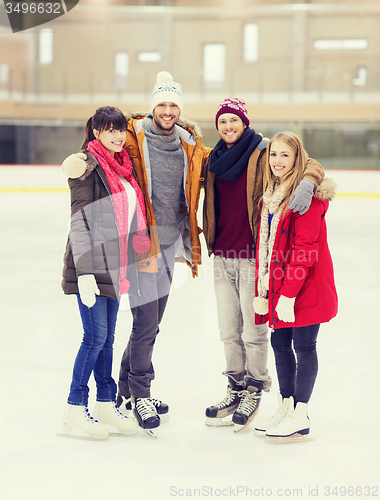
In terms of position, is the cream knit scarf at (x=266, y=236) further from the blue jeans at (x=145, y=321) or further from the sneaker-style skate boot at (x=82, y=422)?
the sneaker-style skate boot at (x=82, y=422)

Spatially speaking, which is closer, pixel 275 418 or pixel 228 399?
pixel 275 418

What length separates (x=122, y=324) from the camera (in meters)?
3.68

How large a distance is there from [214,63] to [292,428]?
14361 millimetres

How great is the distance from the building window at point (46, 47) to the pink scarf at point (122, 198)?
47.1 feet

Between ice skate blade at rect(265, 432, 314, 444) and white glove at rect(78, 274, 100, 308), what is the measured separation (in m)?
0.87

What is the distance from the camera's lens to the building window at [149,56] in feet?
50.1

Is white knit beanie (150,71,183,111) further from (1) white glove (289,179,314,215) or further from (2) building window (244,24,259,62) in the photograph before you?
(2) building window (244,24,259,62)

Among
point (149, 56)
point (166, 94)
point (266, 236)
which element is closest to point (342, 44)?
point (149, 56)

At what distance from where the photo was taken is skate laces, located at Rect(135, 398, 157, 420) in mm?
2254

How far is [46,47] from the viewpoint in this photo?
15359 mm

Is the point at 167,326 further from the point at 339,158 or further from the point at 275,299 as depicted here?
the point at 339,158

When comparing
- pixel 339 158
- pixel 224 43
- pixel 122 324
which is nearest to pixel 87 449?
pixel 122 324

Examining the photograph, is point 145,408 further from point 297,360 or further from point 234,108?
point 234,108

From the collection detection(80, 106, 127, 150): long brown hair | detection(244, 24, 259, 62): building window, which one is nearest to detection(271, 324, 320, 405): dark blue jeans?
detection(80, 106, 127, 150): long brown hair
